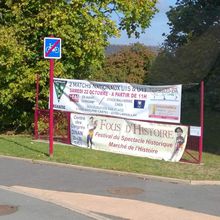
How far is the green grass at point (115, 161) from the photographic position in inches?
458

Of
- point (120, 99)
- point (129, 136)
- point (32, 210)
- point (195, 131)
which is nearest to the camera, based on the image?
point (32, 210)

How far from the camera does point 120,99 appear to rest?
14.9 metres

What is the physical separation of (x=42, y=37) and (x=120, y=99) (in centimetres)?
625

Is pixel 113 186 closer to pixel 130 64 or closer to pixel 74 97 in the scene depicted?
pixel 74 97

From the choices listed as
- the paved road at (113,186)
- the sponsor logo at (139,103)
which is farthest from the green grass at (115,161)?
the sponsor logo at (139,103)

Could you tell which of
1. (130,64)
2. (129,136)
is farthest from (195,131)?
(130,64)

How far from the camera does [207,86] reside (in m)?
29.8

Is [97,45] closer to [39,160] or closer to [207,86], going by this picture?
[39,160]

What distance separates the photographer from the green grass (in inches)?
458

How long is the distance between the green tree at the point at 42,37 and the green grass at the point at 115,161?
3.67 m

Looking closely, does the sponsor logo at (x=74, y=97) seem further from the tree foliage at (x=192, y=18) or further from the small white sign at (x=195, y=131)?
the tree foliage at (x=192, y=18)

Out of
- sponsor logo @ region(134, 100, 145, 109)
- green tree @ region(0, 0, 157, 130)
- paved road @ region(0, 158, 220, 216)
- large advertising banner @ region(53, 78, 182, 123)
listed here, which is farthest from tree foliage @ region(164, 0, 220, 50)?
paved road @ region(0, 158, 220, 216)

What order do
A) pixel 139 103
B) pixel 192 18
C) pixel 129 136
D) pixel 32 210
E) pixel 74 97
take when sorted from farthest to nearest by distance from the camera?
pixel 192 18, pixel 74 97, pixel 129 136, pixel 139 103, pixel 32 210

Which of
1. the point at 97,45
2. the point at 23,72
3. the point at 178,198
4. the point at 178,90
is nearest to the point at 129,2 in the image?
the point at 97,45
